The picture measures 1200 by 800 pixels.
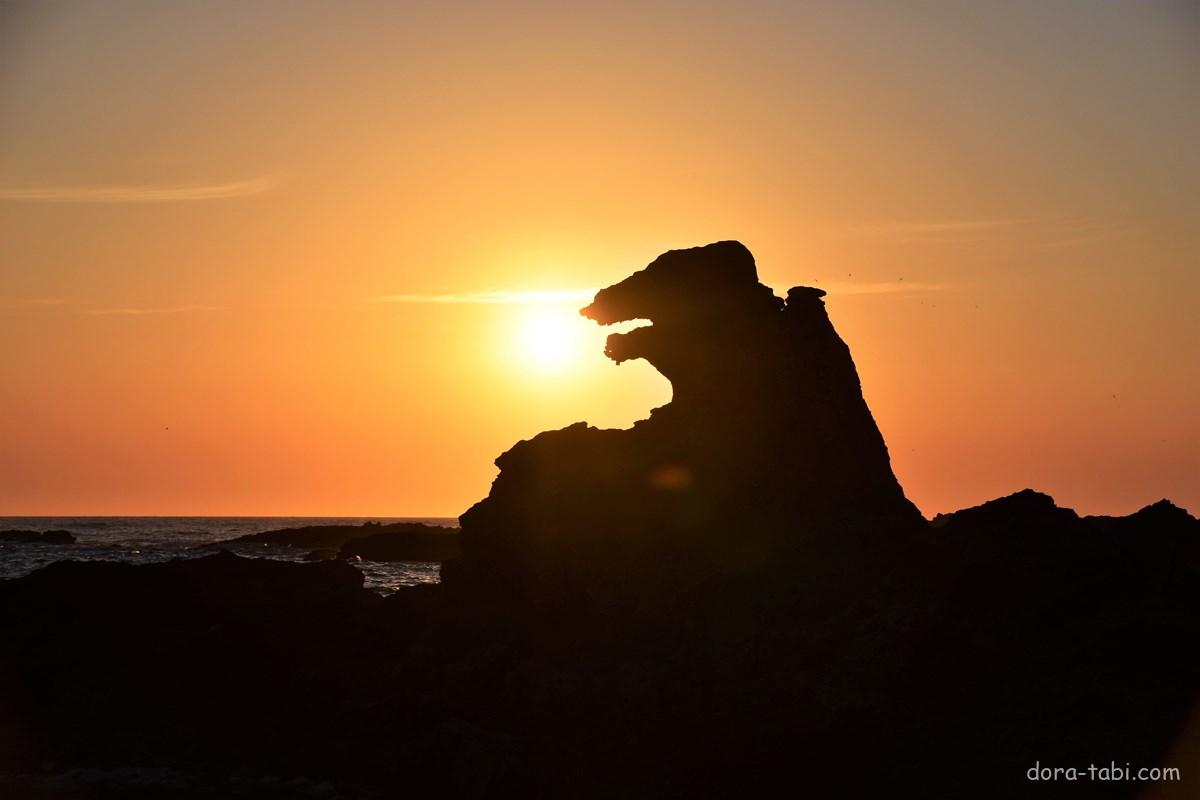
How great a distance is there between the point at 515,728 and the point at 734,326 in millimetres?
12717

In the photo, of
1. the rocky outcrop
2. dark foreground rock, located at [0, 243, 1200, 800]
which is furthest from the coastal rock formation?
the rocky outcrop

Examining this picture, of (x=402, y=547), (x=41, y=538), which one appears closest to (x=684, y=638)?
(x=402, y=547)

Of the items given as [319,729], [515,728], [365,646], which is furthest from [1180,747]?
[365,646]

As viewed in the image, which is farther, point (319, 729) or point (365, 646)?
point (365, 646)

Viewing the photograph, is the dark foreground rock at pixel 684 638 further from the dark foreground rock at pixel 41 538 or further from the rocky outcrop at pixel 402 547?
the dark foreground rock at pixel 41 538

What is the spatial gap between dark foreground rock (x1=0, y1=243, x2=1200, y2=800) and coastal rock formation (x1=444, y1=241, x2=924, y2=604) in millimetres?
86

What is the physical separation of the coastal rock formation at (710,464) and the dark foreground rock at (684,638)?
9 centimetres

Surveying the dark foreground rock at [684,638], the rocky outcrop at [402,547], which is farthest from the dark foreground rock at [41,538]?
the dark foreground rock at [684,638]

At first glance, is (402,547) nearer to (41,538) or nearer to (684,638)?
(41,538)

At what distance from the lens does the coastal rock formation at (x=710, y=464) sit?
34750mm

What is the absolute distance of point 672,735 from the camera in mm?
29812

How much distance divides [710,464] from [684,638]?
5.35m

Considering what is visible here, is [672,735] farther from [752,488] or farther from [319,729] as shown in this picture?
[319,729]

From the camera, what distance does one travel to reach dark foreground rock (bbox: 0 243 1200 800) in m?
27.5
